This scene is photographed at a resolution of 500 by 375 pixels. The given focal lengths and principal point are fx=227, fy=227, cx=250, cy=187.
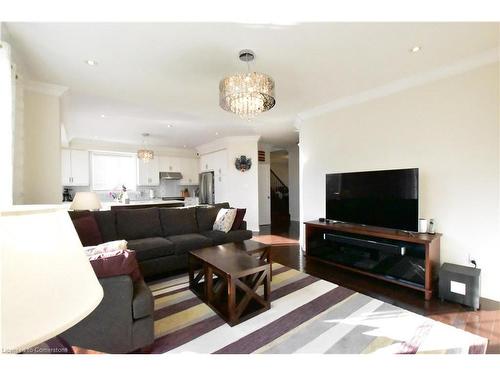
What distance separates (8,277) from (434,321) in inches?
110

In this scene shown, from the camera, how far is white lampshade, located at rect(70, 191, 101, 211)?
3.05 m

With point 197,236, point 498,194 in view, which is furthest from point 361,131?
point 197,236

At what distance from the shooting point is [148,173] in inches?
268

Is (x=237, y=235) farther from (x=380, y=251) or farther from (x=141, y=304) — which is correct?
(x=141, y=304)

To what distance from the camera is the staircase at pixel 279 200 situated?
8.54m

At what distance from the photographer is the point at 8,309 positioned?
1.51ft

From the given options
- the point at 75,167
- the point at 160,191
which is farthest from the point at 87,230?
the point at 160,191

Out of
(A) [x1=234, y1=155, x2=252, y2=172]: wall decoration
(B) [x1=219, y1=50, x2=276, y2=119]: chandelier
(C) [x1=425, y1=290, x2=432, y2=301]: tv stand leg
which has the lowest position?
(C) [x1=425, y1=290, x2=432, y2=301]: tv stand leg

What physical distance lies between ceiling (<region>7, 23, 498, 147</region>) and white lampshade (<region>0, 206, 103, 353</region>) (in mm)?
1902

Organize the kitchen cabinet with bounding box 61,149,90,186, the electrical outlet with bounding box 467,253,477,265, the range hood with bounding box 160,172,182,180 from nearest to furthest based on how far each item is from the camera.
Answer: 1. the electrical outlet with bounding box 467,253,477,265
2. the kitchen cabinet with bounding box 61,149,90,186
3. the range hood with bounding box 160,172,182,180

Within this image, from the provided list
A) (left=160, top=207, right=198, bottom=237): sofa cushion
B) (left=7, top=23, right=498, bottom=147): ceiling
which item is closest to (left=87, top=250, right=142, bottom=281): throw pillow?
(left=7, top=23, right=498, bottom=147): ceiling

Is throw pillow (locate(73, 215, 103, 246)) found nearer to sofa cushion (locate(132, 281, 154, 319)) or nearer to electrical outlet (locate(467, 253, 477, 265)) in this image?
sofa cushion (locate(132, 281, 154, 319))

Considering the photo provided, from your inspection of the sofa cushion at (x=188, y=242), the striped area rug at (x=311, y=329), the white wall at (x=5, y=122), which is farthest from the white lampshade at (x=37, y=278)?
the sofa cushion at (x=188, y=242)

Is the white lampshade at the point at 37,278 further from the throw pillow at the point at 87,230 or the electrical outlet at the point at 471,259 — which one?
the electrical outlet at the point at 471,259
